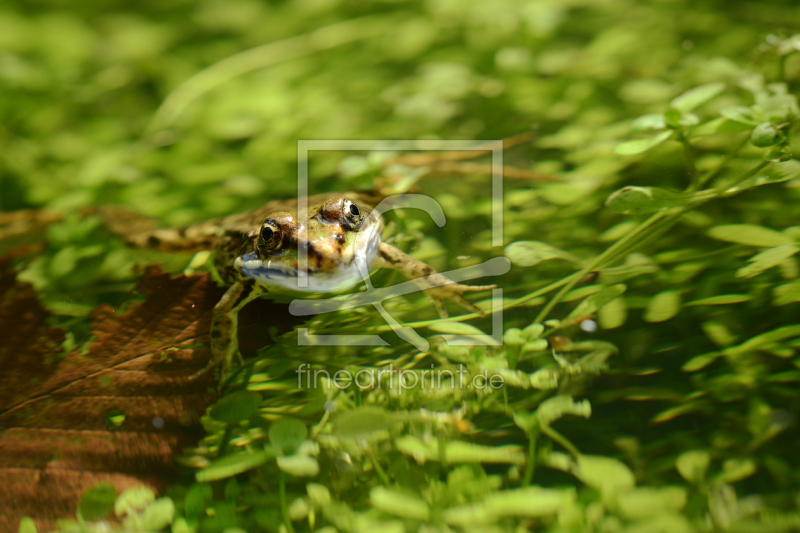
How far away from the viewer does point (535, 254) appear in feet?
5.17

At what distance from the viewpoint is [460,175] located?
2.15 meters

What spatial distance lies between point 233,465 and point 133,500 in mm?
276

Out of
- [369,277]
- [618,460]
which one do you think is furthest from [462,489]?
[369,277]

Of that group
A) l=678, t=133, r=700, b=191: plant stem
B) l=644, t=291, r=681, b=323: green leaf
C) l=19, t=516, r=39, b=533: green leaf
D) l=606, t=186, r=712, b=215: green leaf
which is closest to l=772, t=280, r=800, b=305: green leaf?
l=644, t=291, r=681, b=323: green leaf

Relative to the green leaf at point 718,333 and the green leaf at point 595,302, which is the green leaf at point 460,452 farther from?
the green leaf at point 718,333

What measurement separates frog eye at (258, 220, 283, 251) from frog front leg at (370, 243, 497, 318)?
0.33 meters

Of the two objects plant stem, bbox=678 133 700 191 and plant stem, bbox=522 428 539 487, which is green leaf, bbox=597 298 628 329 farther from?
plant stem, bbox=678 133 700 191

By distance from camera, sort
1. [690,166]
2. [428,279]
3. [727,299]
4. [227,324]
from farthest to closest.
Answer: [690,166]
[428,279]
[227,324]
[727,299]

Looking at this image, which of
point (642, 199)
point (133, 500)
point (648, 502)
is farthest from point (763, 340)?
point (133, 500)

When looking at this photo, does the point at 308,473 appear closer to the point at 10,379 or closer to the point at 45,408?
the point at 45,408

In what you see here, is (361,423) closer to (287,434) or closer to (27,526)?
(287,434)

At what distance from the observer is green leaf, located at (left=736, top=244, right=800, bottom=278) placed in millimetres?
1357

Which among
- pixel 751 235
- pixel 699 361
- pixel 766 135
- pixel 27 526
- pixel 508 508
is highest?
pixel 766 135

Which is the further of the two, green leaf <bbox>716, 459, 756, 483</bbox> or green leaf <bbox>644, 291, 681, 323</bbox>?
green leaf <bbox>644, 291, 681, 323</bbox>
